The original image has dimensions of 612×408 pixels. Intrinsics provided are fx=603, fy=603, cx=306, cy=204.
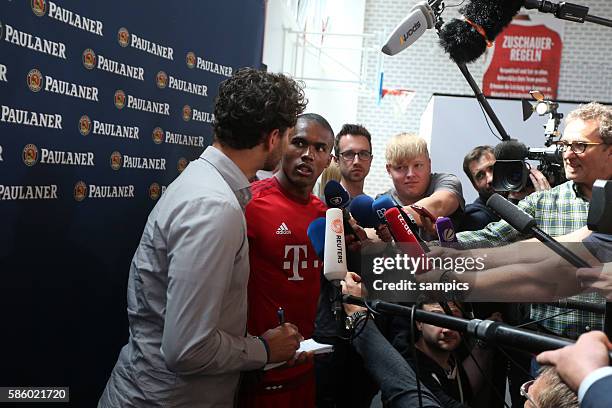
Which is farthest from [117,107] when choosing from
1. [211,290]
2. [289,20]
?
[289,20]

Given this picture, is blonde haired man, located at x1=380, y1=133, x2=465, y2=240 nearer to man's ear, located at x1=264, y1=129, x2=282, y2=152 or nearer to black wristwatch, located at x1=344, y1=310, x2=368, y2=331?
black wristwatch, located at x1=344, y1=310, x2=368, y2=331

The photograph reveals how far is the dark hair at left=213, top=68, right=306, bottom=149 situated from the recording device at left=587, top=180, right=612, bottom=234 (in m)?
0.84

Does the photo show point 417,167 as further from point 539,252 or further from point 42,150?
point 42,150

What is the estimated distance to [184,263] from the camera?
119 centimetres

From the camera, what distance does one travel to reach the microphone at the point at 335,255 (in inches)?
54.9

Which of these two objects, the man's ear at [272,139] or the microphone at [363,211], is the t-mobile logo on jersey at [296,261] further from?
the man's ear at [272,139]

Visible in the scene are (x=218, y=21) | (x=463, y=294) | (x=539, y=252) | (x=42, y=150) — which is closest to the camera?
(x=463, y=294)

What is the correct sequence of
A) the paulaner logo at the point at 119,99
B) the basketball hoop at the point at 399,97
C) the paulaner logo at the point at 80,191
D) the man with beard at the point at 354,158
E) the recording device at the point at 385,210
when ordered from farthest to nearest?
the basketball hoop at the point at 399,97
the man with beard at the point at 354,158
the paulaner logo at the point at 119,99
the paulaner logo at the point at 80,191
the recording device at the point at 385,210

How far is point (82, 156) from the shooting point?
1683 mm

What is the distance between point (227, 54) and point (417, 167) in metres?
0.91

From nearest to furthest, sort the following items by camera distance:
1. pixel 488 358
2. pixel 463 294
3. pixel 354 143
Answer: pixel 463 294
pixel 488 358
pixel 354 143

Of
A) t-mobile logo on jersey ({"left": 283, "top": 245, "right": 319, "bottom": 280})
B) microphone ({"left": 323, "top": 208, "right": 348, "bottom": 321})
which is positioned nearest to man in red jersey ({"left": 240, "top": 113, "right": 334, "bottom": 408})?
t-mobile logo on jersey ({"left": 283, "top": 245, "right": 319, "bottom": 280})

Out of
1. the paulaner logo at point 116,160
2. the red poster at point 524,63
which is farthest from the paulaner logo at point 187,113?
the red poster at point 524,63

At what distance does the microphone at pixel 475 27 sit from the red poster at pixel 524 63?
6.74 meters
